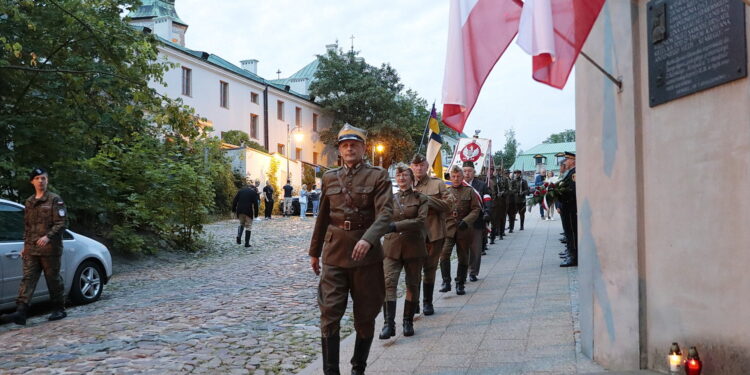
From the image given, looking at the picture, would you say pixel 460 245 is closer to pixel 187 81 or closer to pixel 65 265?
pixel 65 265

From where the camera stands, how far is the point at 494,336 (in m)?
6.62

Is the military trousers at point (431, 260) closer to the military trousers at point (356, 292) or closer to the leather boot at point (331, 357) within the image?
the military trousers at point (356, 292)

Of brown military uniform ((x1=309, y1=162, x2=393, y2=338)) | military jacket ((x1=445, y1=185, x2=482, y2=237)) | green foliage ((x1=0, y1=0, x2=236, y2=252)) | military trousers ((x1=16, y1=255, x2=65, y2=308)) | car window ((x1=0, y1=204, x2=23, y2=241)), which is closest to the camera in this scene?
brown military uniform ((x1=309, y1=162, x2=393, y2=338))

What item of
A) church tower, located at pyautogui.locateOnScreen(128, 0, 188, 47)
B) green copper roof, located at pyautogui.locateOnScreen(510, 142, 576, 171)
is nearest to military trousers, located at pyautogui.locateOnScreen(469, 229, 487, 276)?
church tower, located at pyautogui.locateOnScreen(128, 0, 188, 47)

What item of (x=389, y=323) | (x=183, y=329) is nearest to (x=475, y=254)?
(x=389, y=323)

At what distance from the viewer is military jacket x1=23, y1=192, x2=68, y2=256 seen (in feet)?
27.2

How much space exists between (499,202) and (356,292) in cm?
1415

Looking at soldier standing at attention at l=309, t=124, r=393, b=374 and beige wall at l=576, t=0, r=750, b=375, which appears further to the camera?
soldier standing at attention at l=309, t=124, r=393, b=374

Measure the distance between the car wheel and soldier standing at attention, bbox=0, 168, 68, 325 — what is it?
104cm

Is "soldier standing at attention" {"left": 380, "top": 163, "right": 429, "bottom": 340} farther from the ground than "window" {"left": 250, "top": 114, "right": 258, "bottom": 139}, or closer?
closer

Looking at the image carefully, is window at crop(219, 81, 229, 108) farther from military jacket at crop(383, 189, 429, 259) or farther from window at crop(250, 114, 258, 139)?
military jacket at crop(383, 189, 429, 259)

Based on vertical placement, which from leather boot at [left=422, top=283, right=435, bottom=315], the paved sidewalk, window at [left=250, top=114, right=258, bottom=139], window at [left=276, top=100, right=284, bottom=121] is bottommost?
the paved sidewalk

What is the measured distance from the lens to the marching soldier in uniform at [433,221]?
783cm

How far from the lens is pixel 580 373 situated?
16.5ft
